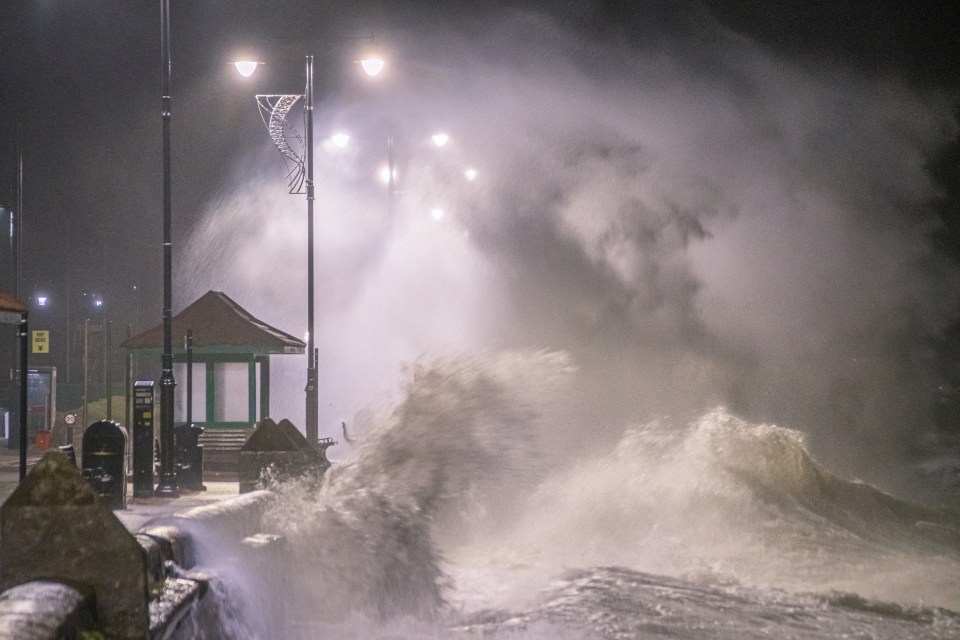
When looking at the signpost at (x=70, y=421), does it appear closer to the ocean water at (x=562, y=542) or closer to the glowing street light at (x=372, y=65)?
the glowing street light at (x=372, y=65)

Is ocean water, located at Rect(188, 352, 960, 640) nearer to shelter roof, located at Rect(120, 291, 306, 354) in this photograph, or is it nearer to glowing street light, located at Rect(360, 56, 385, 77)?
glowing street light, located at Rect(360, 56, 385, 77)

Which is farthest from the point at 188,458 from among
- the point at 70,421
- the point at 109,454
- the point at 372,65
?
the point at 372,65

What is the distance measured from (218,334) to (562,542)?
9.88 m

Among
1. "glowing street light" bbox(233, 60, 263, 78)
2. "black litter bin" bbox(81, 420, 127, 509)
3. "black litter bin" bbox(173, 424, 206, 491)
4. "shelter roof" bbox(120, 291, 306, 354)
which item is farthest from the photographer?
"shelter roof" bbox(120, 291, 306, 354)

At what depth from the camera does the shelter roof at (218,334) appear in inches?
891

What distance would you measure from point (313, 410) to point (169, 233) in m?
6.41

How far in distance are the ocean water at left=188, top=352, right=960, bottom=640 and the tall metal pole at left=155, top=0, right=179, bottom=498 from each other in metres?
3.77

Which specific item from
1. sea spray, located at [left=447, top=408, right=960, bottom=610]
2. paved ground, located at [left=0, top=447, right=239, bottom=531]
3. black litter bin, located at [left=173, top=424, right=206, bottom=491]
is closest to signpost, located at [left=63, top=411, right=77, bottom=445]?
paved ground, located at [left=0, top=447, right=239, bottom=531]

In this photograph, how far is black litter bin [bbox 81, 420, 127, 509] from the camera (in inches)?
530

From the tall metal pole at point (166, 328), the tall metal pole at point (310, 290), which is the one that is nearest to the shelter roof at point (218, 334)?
the tall metal pole at point (310, 290)

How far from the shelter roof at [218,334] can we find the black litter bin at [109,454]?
8.58 m

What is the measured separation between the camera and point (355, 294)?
41.8 m

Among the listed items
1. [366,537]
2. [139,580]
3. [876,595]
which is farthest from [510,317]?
[139,580]

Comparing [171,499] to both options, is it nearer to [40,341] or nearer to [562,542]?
[562,542]
